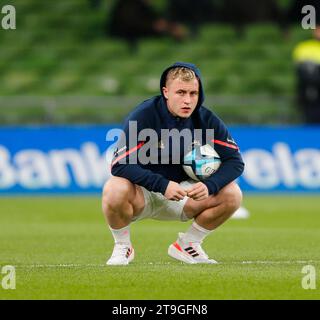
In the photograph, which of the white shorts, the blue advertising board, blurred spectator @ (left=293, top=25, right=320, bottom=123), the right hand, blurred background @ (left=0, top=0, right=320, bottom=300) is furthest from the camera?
blurred spectator @ (left=293, top=25, right=320, bottom=123)

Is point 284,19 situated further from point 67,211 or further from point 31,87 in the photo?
point 67,211

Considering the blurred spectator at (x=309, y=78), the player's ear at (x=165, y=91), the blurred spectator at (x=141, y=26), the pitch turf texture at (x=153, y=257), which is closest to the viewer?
the pitch turf texture at (x=153, y=257)

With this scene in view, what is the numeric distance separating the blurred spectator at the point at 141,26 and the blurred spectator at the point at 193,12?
0.23 metres

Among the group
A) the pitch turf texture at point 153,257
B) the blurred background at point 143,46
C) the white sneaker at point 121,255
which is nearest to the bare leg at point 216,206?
the pitch turf texture at point 153,257

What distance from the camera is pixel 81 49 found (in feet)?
78.5

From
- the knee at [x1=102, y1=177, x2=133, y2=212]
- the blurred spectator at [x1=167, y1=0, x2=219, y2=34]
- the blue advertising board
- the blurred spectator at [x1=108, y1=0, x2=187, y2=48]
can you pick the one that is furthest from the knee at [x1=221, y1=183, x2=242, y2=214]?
the blurred spectator at [x1=167, y1=0, x2=219, y2=34]

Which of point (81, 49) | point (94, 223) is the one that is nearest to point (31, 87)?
point (81, 49)

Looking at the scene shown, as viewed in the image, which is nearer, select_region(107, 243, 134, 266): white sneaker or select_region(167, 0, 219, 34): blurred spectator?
select_region(107, 243, 134, 266): white sneaker

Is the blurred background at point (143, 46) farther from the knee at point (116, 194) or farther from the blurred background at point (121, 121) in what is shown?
the knee at point (116, 194)

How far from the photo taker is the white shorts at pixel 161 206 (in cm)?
912

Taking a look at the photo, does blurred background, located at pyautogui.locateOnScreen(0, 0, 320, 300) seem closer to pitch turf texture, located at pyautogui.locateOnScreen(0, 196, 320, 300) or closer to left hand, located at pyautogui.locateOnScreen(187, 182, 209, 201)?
pitch turf texture, located at pyautogui.locateOnScreen(0, 196, 320, 300)

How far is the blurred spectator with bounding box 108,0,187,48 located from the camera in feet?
76.5

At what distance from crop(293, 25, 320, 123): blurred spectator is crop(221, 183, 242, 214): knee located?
38.6 ft

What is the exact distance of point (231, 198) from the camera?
8930 mm
